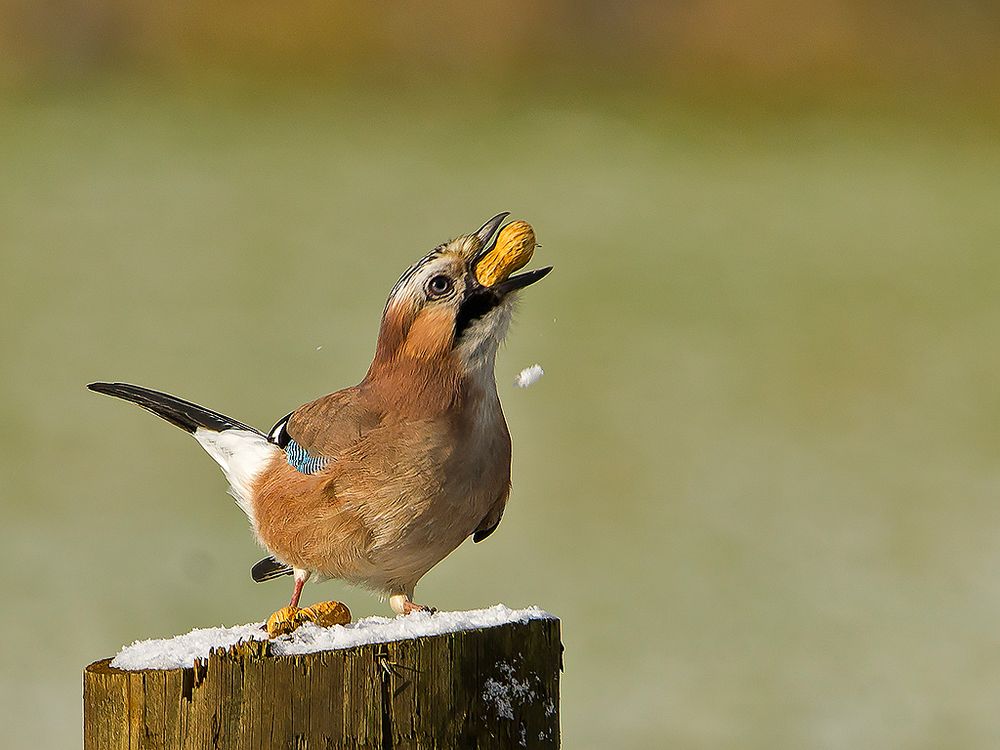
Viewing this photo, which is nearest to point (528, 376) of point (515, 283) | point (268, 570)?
point (515, 283)

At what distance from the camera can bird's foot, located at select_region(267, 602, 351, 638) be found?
3.02m

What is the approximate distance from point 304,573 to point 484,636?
122 centimetres

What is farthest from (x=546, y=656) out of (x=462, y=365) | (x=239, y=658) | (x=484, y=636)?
(x=462, y=365)

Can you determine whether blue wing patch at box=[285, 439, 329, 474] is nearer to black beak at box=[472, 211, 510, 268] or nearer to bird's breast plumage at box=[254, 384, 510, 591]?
bird's breast plumage at box=[254, 384, 510, 591]

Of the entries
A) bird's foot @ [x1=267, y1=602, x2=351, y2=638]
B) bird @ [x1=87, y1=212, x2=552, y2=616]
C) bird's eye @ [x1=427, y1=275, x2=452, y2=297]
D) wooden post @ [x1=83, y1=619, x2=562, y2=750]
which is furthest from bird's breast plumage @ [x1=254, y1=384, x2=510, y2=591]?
wooden post @ [x1=83, y1=619, x2=562, y2=750]

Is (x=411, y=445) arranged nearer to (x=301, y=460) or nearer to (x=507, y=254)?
(x=301, y=460)

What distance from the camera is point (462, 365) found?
3883 millimetres

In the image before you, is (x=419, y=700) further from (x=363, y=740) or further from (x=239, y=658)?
(x=239, y=658)

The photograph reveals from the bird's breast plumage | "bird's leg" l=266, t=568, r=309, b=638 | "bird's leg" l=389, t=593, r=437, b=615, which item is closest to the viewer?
"bird's leg" l=266, t=568, r=309, b=638

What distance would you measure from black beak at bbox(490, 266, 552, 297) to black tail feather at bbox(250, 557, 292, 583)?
4.36 ft

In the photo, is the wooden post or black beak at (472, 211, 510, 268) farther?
black beak at (472, 211, 510, 268)

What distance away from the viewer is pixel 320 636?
2943 millimetres

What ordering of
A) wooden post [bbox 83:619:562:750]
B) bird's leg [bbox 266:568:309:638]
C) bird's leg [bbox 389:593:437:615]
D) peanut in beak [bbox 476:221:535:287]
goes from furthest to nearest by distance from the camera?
bird's leg [bbox 389:593:437:615], peanut in beak [bbox 476:221:535:287], bird's leg [bbox 266:568:309:638], wooden post [bbox 83:619:562:750]

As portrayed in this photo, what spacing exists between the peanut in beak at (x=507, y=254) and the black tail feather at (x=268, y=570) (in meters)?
1.35
